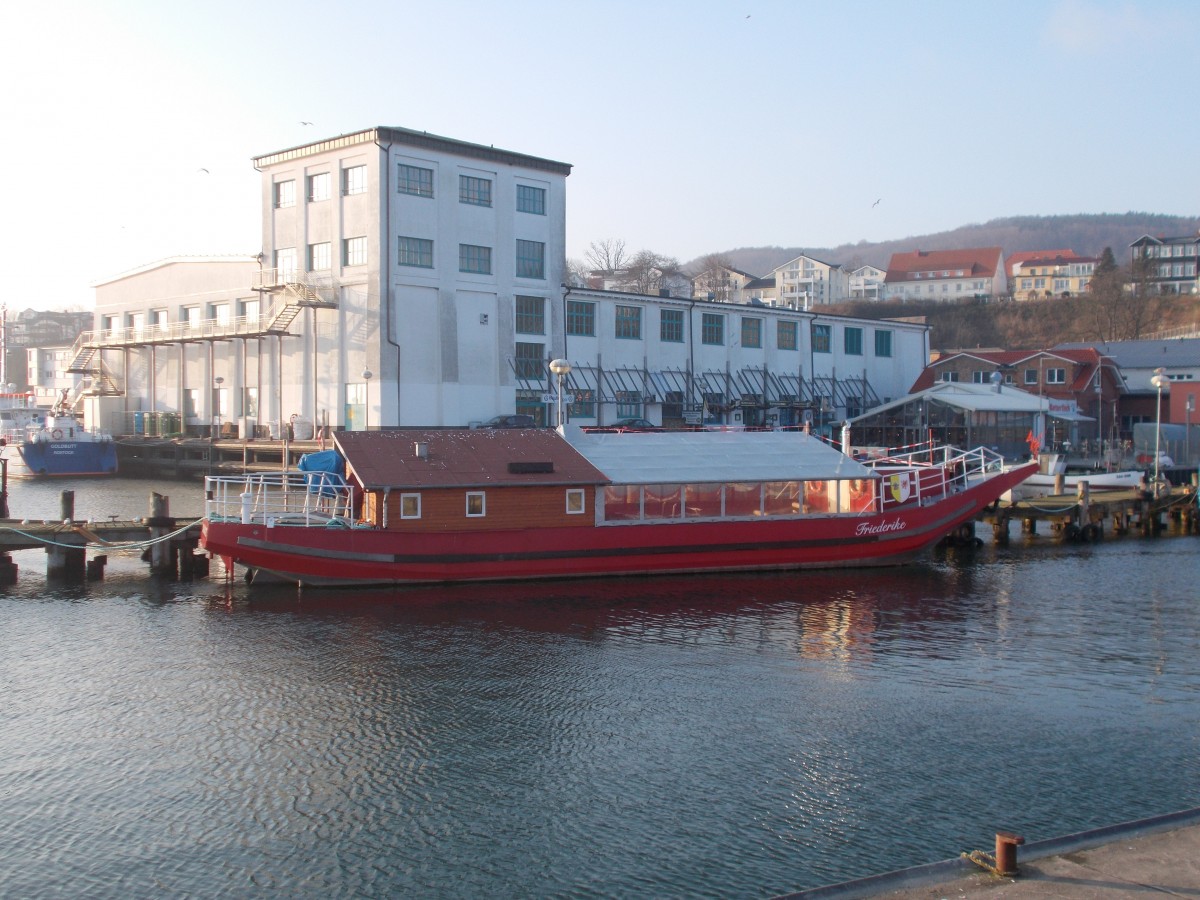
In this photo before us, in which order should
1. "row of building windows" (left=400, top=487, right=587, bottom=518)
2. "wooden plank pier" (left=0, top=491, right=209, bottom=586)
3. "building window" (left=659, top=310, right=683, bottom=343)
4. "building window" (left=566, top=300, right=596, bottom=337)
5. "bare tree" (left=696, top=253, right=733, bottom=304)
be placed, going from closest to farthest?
"row of building windows" (left=400, top=487, right=587, bottom=518), "wooden plank pier" (left=0, top=491, right=209, bottom=586), "building window" (left=566, top=300, right=596, bottom=337), "building window" (left=659, top=310, right=683, bottom=343), "bare tree" (left=696, top=253, right=733, bottom=304)

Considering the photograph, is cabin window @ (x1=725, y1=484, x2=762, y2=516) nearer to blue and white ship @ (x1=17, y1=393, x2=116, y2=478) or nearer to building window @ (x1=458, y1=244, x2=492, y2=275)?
building window @ (x1=458, y1=244, x2=492, y2=275)

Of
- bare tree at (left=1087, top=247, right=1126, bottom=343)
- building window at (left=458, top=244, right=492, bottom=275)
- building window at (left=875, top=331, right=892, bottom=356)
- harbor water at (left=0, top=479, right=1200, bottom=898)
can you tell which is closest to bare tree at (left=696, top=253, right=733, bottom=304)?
bare tree at (left=1087, top=247, right=1126, bottom=343)

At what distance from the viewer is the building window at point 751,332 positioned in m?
79.3

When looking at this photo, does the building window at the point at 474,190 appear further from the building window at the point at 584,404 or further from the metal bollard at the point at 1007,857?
the metal bollard at the point at 1007,857

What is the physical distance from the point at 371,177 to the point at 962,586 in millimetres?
44004

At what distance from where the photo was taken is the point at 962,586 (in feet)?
107

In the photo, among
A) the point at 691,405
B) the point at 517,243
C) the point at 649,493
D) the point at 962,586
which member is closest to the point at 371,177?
the point at 517,243

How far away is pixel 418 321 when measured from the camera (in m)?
63.7

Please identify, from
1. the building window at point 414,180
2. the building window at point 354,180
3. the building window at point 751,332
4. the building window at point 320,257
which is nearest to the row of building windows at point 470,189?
the building window at point 414,180

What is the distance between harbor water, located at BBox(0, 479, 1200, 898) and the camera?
1349cm

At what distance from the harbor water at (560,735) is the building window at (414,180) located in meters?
38.4

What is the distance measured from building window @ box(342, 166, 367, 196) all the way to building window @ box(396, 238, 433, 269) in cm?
402

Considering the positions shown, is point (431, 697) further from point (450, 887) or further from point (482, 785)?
point (450, 887)

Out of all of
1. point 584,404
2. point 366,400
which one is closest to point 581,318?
point 584,404
